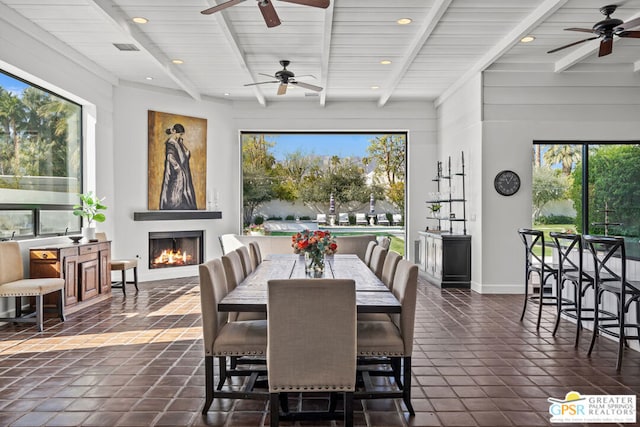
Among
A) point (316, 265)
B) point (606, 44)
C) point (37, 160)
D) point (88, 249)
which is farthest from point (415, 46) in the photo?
point (37, 160)

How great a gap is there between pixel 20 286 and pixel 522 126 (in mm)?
6698

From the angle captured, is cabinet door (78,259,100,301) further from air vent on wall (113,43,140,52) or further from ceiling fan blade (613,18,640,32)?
ceiling fan blade (613,18,640,32)

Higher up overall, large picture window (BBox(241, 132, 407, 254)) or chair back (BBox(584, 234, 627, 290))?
large picture window (BBox(241, 132, 407, 254))

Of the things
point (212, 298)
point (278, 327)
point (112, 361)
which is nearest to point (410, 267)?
point (278, 327)

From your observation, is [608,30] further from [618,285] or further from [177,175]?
[177,175]

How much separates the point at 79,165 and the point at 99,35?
83.3 inches

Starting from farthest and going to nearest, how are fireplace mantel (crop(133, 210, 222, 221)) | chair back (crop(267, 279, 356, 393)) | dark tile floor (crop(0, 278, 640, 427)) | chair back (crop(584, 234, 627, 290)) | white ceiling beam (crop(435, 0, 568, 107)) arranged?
fireplace mantel (crop(133, 210, 222, 221)) → white ceiling beam (crop(435, 0, 568, 107)) → chair back (crop(584, 234, 627, 290)) → dark tile floor (crop(0, 278, 640, 427)) → chair back (crop(267, 279, 356, 393))

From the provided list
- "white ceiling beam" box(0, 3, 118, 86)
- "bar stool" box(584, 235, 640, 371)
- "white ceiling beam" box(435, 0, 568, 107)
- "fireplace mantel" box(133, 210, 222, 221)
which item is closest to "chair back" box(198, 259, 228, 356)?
"bar stool" box(584, 235, 640, 371)

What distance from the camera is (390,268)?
142 inches

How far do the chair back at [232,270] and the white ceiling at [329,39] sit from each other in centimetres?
269

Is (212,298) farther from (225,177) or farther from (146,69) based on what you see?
(225,177)

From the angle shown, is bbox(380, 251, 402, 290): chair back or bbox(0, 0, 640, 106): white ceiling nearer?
bbox(380, 251, 402, 290): chair back

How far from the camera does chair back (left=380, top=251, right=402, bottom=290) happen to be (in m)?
3.48

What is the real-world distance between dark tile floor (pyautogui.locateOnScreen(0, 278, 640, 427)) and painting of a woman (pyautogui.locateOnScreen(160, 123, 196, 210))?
3136mm
